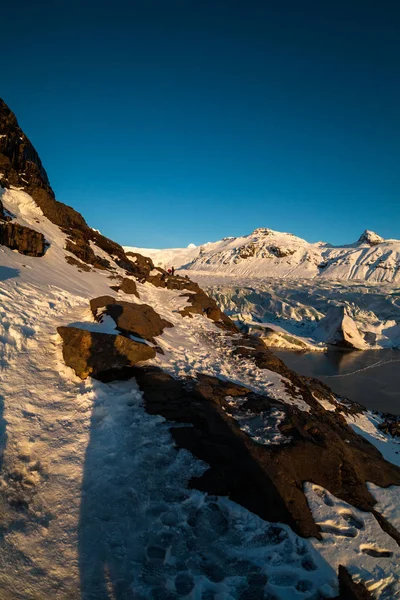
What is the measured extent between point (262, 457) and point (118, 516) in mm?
2356

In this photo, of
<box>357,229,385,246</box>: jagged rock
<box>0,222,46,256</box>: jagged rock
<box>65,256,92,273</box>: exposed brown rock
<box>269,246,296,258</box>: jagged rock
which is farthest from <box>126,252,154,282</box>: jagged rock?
<box>357,229,385,246</box>: jagged rock

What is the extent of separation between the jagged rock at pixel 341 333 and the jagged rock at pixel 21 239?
31.3 metres

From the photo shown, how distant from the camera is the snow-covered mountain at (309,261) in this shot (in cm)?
9606

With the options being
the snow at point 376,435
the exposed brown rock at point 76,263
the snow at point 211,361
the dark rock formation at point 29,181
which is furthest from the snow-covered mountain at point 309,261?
the snow at point 211,361

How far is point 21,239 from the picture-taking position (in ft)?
45.3

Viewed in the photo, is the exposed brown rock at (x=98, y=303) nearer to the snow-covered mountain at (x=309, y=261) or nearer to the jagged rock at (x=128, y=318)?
the jagged rock at (x=128, y=318)

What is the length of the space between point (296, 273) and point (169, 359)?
10510cm

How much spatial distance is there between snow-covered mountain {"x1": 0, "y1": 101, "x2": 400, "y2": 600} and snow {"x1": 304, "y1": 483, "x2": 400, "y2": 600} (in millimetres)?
19

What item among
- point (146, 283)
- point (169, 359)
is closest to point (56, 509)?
point (169, 359)

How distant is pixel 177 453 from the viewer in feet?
16.6

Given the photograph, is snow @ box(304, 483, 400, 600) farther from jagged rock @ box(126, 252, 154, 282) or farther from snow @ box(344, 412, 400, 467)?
jagged rock @ box(126, 252, 154, 282)

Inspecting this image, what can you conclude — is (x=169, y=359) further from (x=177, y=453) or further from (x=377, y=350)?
(x=377, y=350)

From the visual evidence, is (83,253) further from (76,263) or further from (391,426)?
(391,426)

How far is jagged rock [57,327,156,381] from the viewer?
6.81 meters
